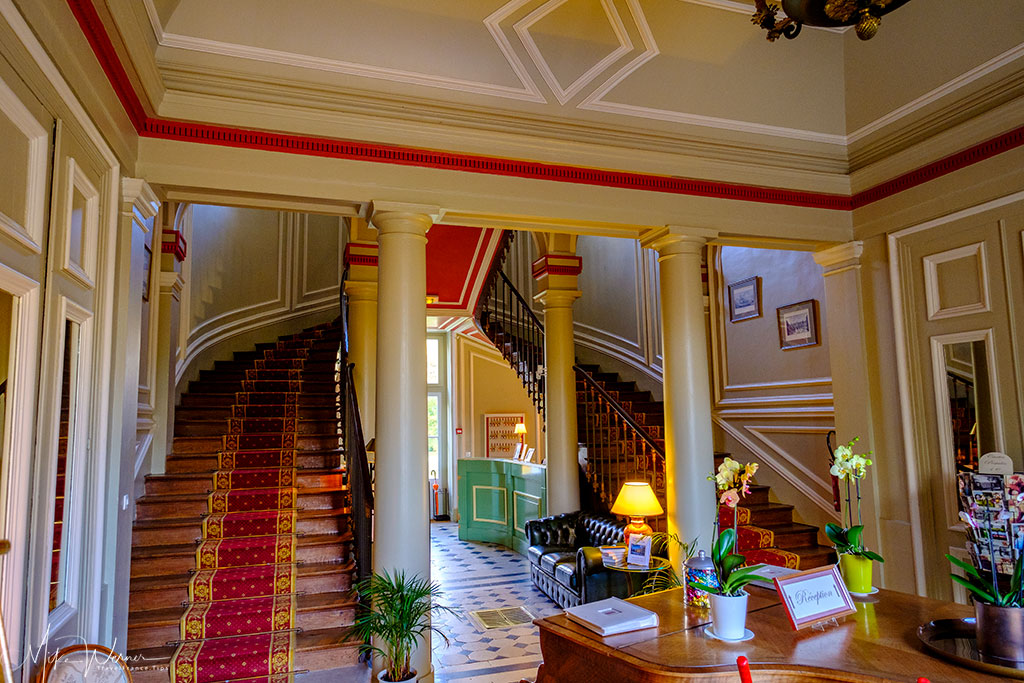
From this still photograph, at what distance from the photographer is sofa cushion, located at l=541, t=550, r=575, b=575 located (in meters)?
6.28

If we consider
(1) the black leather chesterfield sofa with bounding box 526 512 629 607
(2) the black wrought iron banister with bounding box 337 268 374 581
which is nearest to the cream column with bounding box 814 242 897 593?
(1) the black leather chesterfield sofa with bounding box 526 512 629 607

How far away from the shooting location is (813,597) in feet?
7.83

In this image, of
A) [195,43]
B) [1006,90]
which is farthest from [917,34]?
[195,43]

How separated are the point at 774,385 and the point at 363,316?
4462 millimetres

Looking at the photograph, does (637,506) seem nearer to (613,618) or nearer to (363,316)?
(613,618)

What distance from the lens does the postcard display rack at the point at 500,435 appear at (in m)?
13.5

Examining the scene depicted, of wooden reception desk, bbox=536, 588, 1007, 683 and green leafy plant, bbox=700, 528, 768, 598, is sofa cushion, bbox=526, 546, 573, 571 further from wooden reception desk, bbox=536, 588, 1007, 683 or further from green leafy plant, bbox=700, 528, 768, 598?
green leafy plant, bbox=700, 528, 768, 598

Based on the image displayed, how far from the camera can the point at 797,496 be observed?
682 cm

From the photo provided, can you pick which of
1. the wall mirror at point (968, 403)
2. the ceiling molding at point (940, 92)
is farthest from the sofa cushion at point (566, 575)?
the ceiling molding at point (940, 92)

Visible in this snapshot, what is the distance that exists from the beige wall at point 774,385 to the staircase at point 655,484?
0.97ft

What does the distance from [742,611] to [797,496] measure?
16.8ft

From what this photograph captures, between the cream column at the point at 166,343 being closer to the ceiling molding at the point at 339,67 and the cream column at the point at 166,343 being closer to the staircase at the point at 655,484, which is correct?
the ceiling molding at the point at 339,67

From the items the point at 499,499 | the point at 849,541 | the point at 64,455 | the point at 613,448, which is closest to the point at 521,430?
the point at 499,499

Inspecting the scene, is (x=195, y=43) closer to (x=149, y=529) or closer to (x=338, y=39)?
(x=338, y=39)
